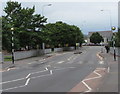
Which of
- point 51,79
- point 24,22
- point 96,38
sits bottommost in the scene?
point 51,79

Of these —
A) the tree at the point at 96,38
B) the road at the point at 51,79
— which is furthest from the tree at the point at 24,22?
the tree at the point at 96,38

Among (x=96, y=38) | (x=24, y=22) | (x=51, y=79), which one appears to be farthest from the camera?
(x=96, y=38)

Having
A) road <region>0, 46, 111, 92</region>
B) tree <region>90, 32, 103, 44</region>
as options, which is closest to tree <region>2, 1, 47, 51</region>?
road <region>0, 46, 111, 92</region>

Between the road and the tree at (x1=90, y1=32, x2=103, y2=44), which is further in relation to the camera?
the tree at (x1=90, y1=32, x2=103, y2=44)

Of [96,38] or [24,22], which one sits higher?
[24,22]

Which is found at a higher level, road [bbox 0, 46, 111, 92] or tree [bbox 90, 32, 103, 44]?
tree [bbox 90, 32, 103, 44]

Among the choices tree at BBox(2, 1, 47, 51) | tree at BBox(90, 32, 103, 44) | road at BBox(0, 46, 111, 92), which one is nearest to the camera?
road at BBox(0, 46, 111, 92)

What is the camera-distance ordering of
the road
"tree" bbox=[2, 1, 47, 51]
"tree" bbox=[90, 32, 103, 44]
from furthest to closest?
"tree" bbox=[90, 32, 103, 44] → "tree" bbox=[2, 1, 47, 51] → the road

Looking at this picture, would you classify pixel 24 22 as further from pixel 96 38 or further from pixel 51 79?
pixel 96 38

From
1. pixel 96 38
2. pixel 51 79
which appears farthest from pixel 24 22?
pixel 96 38

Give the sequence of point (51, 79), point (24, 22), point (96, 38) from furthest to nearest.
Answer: point (96, 38) < point (24, 22) < point (51, 79)

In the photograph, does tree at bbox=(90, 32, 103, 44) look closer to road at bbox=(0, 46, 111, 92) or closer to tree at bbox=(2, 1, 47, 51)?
tree at bbox=(2, 1, 47, 51)

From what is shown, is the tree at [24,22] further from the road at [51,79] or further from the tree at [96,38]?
the tree at [96,38]

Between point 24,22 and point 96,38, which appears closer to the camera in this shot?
point 24,22
